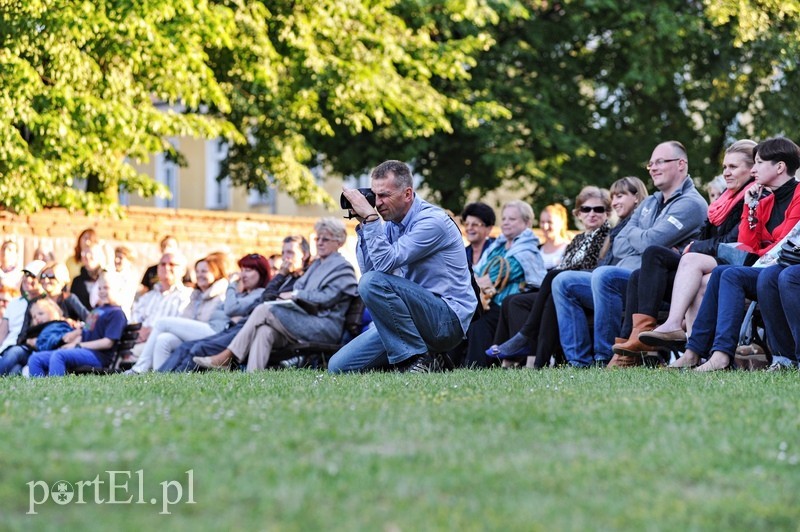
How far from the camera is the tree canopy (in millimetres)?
18547

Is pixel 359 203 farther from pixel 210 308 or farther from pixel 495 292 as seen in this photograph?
pixel 210 308

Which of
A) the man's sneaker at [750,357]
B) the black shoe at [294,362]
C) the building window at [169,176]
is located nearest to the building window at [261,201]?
the building window at [169,176]

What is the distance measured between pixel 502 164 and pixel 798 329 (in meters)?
16.5

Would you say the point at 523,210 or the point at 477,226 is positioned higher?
the point at 523,210

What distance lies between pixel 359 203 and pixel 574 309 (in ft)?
8.02

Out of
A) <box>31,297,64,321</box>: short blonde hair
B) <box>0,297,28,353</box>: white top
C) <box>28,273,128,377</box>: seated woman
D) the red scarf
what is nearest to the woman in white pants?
<box>28,273,128,377</box>: seated woman

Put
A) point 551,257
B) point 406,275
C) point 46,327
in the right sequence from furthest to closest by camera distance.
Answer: point 46,327 → point 551,257 → point 406,275

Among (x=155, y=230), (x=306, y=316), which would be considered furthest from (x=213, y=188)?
(x=306, y=316)

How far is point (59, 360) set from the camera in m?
13.0

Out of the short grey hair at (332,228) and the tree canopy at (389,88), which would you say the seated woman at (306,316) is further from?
the tree canopy at (389,88)

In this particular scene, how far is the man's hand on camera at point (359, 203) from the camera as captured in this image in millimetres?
9297

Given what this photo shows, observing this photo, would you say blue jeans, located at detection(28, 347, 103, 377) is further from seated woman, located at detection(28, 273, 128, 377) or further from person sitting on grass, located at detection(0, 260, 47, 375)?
person sitting on grass, located at detection(0, 260, 47, 375)

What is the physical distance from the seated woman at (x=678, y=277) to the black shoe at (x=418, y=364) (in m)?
1.37

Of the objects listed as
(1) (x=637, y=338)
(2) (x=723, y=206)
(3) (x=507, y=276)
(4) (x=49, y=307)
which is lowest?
(4) (x=49, y=307)
